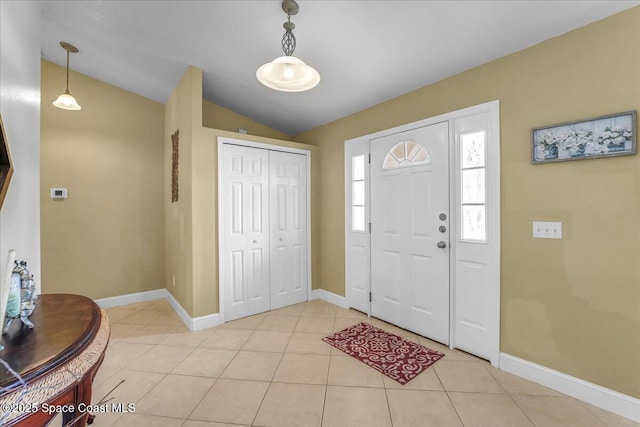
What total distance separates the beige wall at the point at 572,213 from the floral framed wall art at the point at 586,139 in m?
0.05

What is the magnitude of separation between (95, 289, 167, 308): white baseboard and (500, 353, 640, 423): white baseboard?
13.7 ft

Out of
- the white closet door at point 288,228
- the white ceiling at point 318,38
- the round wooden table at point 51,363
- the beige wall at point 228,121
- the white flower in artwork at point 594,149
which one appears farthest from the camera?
the beige wall at point 228,121

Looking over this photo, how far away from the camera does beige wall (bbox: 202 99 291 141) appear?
12.0 ft

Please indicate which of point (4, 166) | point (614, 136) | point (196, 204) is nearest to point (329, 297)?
point (196, 204)

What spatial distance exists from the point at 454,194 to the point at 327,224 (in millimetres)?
1782

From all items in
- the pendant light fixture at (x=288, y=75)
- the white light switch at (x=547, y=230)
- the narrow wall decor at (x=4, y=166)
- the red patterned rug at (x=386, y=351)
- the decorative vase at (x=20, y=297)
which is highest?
the pendant light fixture at (x=288, y=75)

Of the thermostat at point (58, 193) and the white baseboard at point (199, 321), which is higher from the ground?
the thermostat at point (58, 193)

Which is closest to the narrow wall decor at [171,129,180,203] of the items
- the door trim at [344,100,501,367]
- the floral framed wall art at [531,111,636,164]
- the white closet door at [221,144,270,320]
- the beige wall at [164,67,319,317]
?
the beige wall at [164,67,319,317]

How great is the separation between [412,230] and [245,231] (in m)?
1.89

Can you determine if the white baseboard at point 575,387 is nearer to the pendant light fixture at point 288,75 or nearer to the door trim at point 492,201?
the door trim at point 492,201

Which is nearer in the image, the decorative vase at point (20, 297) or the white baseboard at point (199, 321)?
the decorative vase at point (20, 297)

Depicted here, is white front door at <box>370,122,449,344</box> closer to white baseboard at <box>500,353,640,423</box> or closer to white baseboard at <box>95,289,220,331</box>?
white baseboard at <box>500,353,640,423</box>

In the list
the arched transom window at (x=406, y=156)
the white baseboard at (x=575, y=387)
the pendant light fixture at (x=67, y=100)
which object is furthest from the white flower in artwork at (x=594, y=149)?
the pendant light fixture at (x=67, y=100)

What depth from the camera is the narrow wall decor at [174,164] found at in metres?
3.38
